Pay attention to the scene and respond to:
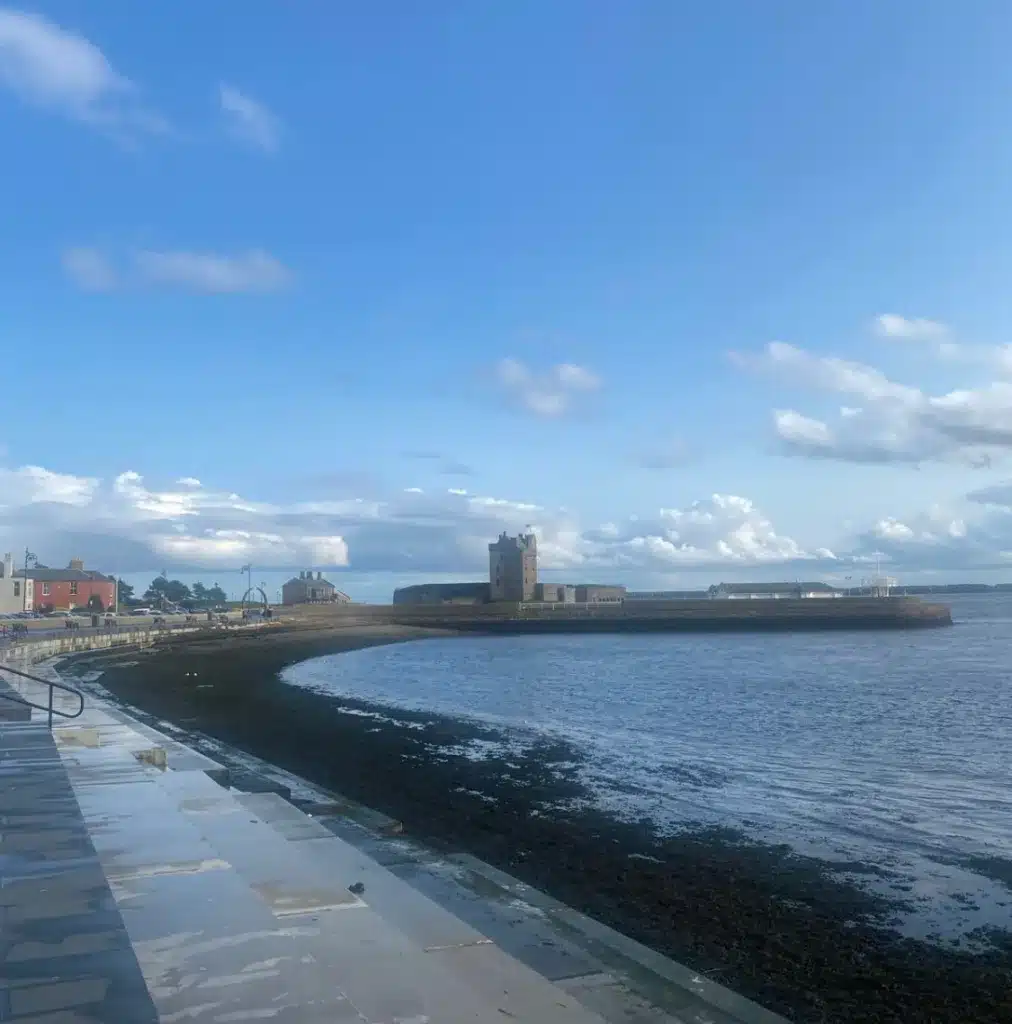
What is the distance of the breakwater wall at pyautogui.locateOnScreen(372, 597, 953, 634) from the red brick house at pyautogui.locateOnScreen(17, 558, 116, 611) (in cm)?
4029

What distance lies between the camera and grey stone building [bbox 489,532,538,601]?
489 ft

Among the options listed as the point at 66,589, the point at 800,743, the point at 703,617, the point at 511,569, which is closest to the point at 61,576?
the point at 66,589

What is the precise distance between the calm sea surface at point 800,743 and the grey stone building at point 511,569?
82244 millimetres

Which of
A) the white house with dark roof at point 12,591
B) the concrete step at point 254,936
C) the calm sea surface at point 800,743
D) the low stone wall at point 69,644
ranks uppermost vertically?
the white house with dark roof at point 12,591

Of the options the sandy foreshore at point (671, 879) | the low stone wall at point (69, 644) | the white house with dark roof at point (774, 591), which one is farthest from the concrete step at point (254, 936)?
the white house with dark roof at point (774, 591)

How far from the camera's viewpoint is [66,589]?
118 metres

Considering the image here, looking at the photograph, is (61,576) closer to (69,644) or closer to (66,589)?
(66,589)

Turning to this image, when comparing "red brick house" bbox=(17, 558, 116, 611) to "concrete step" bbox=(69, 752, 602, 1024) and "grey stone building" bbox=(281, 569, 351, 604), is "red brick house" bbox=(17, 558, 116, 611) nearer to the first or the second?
"grey stone building" bbox=(281, 569, 351, 604)

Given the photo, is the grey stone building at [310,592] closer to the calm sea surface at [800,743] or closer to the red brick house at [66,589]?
the red brick house at [66,589]

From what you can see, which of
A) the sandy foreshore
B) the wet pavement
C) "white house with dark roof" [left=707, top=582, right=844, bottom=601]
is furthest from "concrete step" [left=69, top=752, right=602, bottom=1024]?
"white house with dark roof" [left=707, top=582, right=844, bottom=601]

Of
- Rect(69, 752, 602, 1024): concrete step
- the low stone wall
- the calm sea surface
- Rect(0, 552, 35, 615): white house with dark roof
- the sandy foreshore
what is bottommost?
the calm sea surface

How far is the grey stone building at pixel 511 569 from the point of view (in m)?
149

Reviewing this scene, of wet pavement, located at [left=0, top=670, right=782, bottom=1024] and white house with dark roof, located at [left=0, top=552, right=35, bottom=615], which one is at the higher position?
white house with dark roof, located at [left=0, top=552, right=35, bottom=615]

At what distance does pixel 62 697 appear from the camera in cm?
2445
